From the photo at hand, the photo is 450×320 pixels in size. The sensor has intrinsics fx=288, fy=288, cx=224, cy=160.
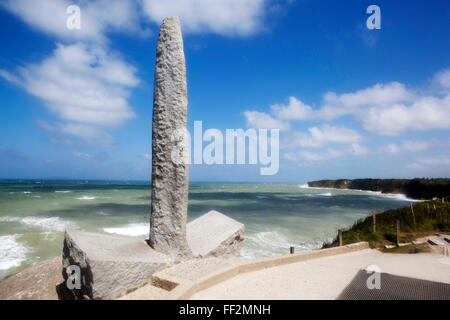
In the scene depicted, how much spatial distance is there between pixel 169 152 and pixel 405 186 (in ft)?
236

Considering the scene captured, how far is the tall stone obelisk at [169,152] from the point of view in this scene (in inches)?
243

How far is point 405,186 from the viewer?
64.4 meters

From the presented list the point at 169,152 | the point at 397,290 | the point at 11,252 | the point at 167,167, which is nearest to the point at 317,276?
the point at 397,290

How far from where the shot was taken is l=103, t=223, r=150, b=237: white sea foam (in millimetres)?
15395

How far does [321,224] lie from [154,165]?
1689cm

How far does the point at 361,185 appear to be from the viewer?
317ft

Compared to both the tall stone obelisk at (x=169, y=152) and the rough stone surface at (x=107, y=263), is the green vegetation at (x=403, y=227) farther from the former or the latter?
the rough stone surface at (x=107, y=263)

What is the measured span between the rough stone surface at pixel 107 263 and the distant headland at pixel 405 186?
1300 inches

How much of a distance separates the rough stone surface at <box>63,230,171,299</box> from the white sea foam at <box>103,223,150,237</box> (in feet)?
31.9

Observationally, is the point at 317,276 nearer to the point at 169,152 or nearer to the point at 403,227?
the point at 169,152

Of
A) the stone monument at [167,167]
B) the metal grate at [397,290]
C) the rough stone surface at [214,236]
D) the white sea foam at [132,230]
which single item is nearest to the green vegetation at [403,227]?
the metal grate at [397,290]

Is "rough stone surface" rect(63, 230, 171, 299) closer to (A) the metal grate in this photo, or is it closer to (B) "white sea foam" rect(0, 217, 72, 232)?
(A) the metal grate

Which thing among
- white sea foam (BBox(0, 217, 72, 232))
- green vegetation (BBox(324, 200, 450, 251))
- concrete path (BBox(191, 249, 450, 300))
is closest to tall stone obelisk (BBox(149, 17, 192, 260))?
concrete path (BBox(191, 249, 450, 300))
